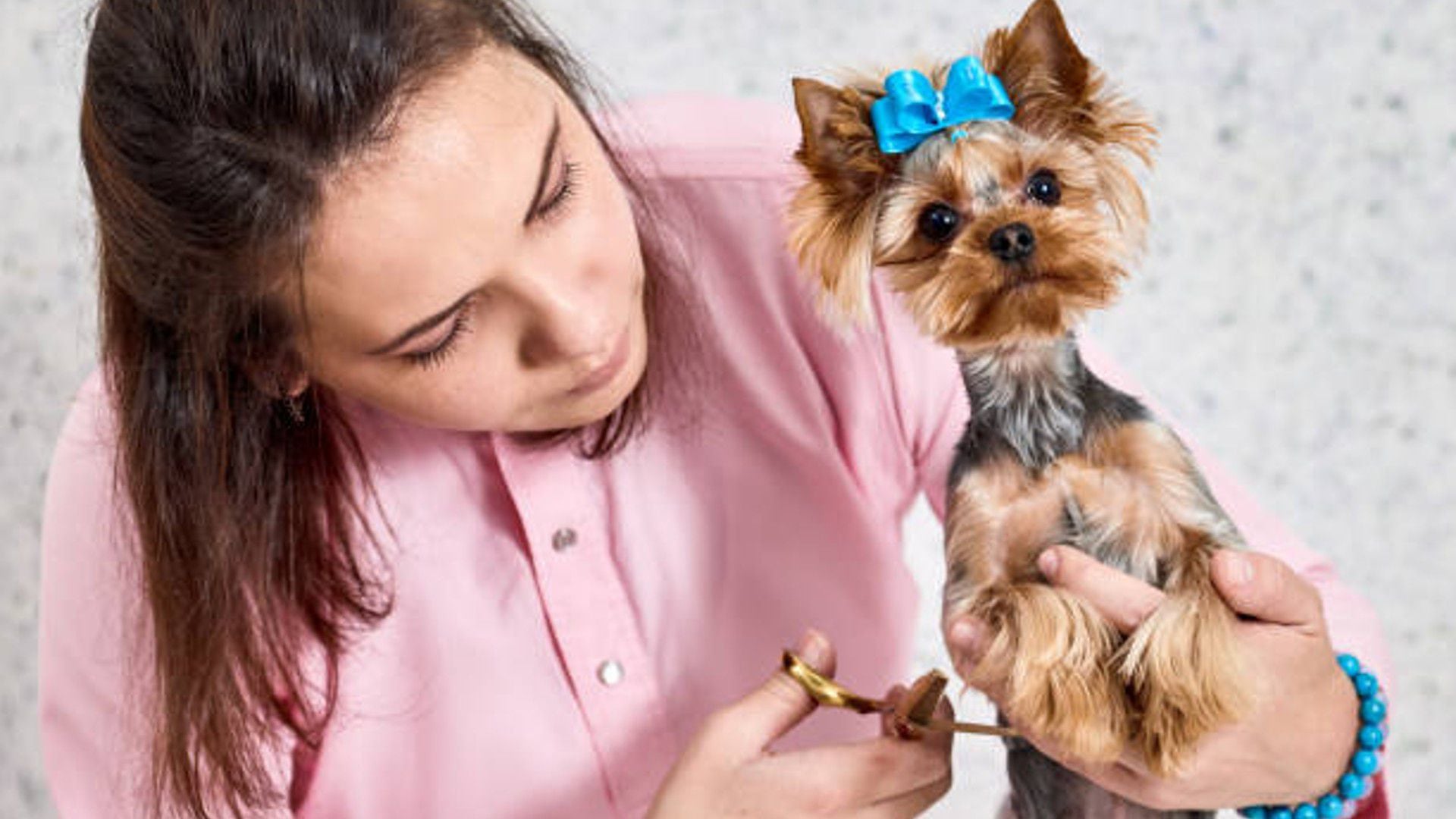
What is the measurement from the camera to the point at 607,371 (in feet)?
3.73

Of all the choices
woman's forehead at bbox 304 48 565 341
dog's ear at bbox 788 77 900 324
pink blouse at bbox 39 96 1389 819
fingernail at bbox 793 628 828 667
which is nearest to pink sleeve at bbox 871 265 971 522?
pink blouse at bbox 39 96 1389 819

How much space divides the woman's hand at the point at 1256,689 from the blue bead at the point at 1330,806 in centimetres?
3

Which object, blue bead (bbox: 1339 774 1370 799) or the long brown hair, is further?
blue bead (bbox: 1339 774 1370 799)

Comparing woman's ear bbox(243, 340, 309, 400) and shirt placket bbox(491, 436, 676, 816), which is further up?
woman's ear bbox(243, 340, 309, 400)

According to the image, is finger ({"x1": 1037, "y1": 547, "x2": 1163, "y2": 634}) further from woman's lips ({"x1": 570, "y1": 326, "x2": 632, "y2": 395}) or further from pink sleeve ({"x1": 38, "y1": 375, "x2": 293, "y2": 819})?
pink sleeve ({"x1": 38, "y1": 375, "x2": 293, "y2": 819})

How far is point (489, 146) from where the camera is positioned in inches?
38.4

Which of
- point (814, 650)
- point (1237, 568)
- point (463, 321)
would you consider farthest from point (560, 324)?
point (1237, 568)

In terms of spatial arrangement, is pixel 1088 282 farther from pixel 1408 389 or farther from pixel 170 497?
pixel 1408 389

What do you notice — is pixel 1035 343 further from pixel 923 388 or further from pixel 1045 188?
pixel 923 388

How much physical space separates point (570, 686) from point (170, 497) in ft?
1.26


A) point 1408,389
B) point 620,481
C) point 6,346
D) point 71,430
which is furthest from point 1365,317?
point 6,346

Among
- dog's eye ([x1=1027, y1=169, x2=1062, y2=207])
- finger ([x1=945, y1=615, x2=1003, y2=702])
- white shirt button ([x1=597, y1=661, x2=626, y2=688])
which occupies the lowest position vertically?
white shirt button ([x1=597, y1=661, x2=626, y2=688])

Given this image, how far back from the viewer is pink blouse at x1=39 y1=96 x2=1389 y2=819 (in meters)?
1.34

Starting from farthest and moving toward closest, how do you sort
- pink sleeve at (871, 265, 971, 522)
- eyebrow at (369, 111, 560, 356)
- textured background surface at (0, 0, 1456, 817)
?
textured background surface at (0, 0, 1456, 817), pink sleeve at (871, 265, 971, 522), eyebrow at (369, 111, 560, 356)
